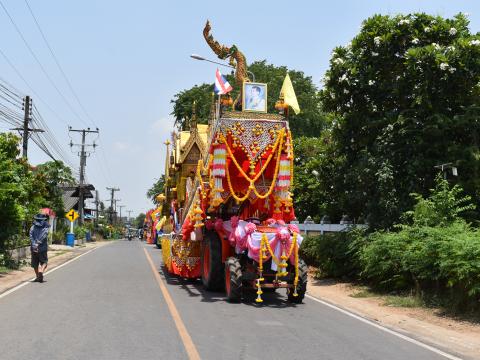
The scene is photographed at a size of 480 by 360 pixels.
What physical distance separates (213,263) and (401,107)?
793 cm

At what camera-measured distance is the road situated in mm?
6746

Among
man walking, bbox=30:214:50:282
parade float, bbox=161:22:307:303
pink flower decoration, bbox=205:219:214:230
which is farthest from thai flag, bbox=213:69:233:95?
man walking, bbox=30:214:50:282

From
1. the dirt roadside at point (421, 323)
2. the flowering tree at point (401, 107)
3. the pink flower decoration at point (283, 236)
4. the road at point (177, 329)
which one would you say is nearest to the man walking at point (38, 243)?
the road at point (177, 329)

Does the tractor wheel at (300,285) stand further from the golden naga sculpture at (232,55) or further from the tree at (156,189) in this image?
the tree at (156,189)

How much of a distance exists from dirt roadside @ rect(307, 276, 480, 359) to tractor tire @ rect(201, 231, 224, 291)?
2.52m

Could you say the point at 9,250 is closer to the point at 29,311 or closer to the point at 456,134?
the point at 29,311

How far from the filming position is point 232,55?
15188mm

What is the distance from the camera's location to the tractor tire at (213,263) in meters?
12.4

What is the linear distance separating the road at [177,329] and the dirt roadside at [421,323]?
18.9 inches

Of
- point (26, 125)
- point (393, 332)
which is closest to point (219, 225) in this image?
point (393, 332)

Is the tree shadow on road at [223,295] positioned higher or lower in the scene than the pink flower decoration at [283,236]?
lower

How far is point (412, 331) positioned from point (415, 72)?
861 cm

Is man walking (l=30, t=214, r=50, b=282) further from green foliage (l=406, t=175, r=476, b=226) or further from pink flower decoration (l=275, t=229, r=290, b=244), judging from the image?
green foliage (l=406, t=175, r=476, b=226)

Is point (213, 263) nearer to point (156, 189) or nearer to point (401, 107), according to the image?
point (401, 107)
